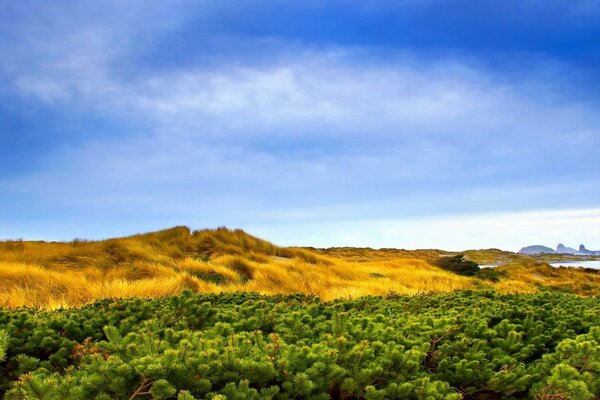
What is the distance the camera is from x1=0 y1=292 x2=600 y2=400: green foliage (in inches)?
112

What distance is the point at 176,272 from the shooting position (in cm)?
1307

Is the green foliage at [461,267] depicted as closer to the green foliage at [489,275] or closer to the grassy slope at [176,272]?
the green foliage at [489,275]

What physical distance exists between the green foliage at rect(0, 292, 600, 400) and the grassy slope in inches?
143

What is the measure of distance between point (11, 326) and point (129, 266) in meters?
9.67

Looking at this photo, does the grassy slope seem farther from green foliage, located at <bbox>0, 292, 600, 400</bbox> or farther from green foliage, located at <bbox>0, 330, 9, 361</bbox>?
green foliage, located at <bbox>0, 330, 9, 361</bbox>

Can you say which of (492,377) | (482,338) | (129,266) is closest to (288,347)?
(492,377)

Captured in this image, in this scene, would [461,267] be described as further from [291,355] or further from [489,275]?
[291,355]

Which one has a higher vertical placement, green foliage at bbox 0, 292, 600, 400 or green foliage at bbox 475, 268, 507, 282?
green foliage at bbox 0, 292, 600, 400

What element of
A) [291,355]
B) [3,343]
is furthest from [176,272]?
[291,355]

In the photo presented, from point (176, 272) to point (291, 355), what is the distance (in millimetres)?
10302

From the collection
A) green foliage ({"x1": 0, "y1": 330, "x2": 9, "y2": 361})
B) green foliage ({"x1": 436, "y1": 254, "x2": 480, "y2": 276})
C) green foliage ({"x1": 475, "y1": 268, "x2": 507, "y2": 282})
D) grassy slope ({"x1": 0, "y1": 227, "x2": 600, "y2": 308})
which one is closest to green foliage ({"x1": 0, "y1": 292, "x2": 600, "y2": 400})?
green foliage ({"x1": 0, "y1": 330, "x2": 9, "y2": 361})

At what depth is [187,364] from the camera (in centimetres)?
291

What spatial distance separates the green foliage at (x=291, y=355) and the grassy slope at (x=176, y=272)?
363 centimetres

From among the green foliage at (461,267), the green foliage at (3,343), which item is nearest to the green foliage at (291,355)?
the green foliage at (3,343)
